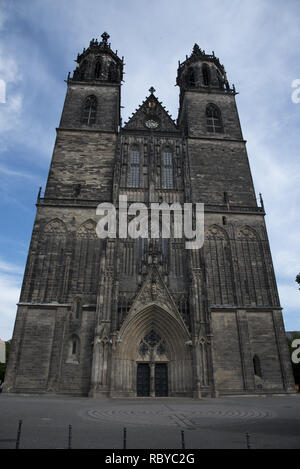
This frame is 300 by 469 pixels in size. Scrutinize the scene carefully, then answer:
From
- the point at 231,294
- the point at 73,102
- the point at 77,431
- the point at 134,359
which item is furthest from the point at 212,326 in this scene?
the point at 73,102

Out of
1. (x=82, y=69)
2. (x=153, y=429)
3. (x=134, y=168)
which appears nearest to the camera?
(x=153, y=429)

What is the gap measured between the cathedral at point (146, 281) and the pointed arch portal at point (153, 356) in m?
0.06

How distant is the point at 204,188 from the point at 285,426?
17.2 meters

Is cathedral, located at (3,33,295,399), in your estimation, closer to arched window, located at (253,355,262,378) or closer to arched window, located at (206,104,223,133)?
arched window, located at (253,355,262,378)

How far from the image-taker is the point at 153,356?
17.8 meters

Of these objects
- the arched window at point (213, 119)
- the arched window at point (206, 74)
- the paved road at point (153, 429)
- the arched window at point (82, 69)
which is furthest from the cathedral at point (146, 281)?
the paved road at point (153, 429)

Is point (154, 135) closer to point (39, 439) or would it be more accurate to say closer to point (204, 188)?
point (204, 188)

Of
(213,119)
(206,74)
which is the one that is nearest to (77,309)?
(213,119)

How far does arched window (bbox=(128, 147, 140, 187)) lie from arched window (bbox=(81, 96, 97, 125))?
4.79 meters

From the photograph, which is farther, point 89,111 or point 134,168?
point 89,111
